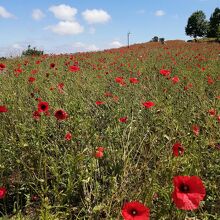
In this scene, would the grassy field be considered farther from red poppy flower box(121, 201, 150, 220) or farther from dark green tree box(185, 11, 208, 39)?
dark green tree box(185, 11, 208, 39)

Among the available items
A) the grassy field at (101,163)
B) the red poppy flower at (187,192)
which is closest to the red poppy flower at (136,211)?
the red poppy flower at (187,192)

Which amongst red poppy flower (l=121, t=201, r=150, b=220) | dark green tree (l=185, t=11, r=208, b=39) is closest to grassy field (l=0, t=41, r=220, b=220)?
red poppy flower (l=121, t=201, r=150, b=220)

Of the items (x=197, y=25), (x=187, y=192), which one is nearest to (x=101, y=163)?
(x=187, y=192)

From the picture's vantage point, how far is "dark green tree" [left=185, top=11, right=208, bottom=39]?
69875 millimetres

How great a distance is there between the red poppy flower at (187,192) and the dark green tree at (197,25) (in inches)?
2823

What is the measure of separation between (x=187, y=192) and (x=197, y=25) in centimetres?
7234

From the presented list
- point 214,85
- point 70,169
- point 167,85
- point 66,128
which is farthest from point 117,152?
point 214,85

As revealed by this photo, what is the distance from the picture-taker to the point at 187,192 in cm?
172

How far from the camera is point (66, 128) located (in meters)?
3.67

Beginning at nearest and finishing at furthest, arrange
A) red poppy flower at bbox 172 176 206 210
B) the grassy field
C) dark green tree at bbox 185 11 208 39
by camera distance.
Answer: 1. red poppy flower at bbox 172 176 206 210
2. the grassy field
3. dark green tree at bbox 185 11 208 39

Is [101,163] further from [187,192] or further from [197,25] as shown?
[197,25]

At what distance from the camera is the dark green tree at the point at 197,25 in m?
69.9

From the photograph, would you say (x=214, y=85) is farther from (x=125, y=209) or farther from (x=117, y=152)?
(x=125, y=209)

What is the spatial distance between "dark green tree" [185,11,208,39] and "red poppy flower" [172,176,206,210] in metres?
71.7
